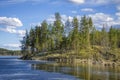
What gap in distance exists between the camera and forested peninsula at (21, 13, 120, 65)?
140 m

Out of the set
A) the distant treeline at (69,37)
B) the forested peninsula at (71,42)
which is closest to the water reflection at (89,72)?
the forested peninsula at (71,42)

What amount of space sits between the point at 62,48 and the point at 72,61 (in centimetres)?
2984

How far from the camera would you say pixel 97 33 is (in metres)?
182

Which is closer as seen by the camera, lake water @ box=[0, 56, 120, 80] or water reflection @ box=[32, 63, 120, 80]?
lake water @ box=[0, 56, 120, 80]

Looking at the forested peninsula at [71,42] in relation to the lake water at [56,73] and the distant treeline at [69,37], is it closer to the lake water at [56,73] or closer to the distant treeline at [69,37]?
the distant treeline at [69,37]

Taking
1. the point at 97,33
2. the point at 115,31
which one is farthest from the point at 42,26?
the point at 115,31

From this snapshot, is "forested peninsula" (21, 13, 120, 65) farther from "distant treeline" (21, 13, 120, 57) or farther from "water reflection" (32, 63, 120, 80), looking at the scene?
"water reflection" (32, 63, 120, 80)

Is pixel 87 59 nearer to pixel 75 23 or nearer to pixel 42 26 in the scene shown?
pixel 75 23

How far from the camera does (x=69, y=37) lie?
507 feet

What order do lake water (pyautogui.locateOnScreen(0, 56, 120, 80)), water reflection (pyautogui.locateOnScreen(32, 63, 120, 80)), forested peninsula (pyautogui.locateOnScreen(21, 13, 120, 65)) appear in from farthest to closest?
1. forested peninsula (pyautogui.locateOnScreen(21, 13, 120, 65))
2. water reflection (pyautogui.locateOnScreen(32, 63, 120, 80))
3. lake water (pyautogui.locateOnScreen(0, 56, 120, 80))

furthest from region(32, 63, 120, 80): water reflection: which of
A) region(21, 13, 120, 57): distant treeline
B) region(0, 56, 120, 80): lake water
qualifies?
region(21, 13, 120, 57): distant treeline

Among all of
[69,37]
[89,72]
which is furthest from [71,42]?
[89,72]

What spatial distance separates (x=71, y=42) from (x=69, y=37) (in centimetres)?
710

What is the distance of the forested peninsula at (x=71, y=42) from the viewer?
139762mm
